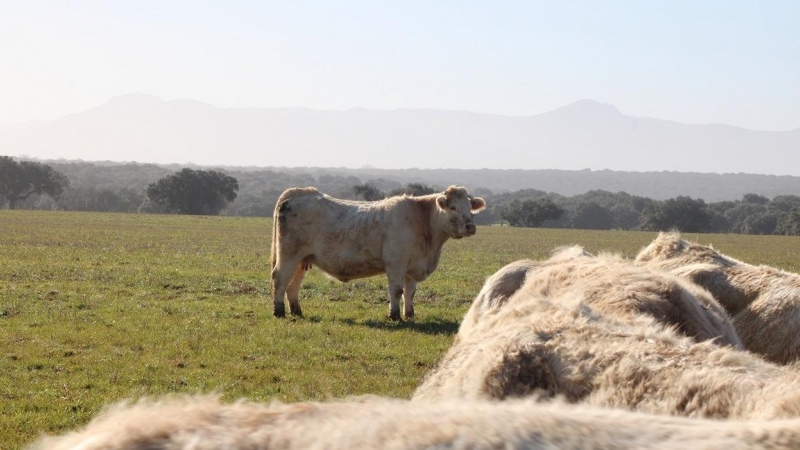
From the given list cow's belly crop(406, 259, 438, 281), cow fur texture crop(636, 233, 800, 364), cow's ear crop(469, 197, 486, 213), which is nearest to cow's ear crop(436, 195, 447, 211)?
cow's ear crop(469, 197, 486, 213)

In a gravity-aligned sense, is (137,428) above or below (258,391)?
above

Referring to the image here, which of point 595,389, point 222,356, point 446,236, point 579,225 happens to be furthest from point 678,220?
point 595,389

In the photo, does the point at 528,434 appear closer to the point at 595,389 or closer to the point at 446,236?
the point at 595,389

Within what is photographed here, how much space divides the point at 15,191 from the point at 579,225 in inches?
2810

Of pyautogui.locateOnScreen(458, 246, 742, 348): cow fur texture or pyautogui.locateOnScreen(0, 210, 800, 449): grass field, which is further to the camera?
pyautogui.locateOnScreen(0, 210, 800, 449): grass field

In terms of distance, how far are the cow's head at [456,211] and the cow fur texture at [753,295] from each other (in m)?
7.06

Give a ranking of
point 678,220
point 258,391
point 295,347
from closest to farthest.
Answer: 1. point 258,391
2. point 295,347
3. point 678,220

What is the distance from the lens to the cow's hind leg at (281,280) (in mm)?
16173

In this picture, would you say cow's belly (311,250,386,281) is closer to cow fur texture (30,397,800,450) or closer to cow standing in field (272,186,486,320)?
cow standing in field (272,186,486,320)

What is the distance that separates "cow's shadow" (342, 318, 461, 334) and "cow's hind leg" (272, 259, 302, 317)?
1313mm

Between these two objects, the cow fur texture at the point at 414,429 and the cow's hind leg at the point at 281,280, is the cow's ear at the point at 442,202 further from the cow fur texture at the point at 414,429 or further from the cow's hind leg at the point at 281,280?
the cow fur texture at the point at 414,429

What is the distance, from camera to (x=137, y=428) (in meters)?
2.23

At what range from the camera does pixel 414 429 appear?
2.11 metres

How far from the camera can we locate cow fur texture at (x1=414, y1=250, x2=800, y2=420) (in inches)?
132
